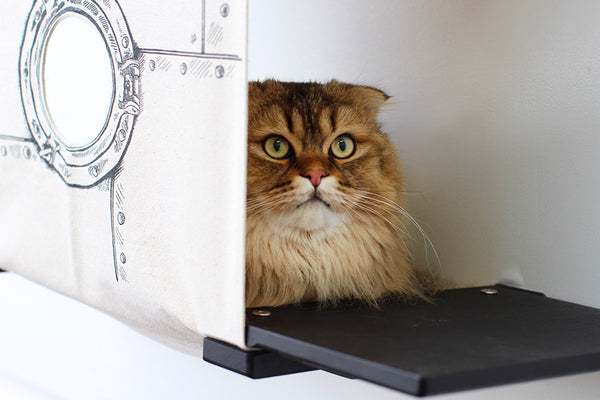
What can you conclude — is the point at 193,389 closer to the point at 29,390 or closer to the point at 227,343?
the point at 29,390

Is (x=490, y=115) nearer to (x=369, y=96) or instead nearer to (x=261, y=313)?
(x=369, y=96)

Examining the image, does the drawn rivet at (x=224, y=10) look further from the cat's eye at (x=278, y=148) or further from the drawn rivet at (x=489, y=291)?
the drawn rivet at (x=489, y=291)

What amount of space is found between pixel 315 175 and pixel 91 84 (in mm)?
459

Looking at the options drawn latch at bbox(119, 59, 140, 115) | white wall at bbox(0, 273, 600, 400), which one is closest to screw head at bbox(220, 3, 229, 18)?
drawn latch at bbox(119, 59, 140, 115)

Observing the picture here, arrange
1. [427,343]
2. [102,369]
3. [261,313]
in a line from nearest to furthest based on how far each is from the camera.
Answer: [427,343], [261,313], [102,369]

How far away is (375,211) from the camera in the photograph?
4.07 feet

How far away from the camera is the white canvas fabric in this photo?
0.88 m

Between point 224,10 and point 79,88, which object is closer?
point 224,10

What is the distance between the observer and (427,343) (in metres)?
0.86

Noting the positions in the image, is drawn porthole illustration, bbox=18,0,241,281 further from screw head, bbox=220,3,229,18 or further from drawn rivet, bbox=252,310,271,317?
drawn rivet, bbox=252,310,271,317

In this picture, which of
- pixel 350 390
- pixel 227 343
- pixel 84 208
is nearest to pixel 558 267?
pixel 350 390

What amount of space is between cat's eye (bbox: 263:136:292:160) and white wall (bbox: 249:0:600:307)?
40 centimetres

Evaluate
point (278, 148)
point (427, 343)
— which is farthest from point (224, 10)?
point (427, 343)

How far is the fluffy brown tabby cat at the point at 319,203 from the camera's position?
3.76 feet
